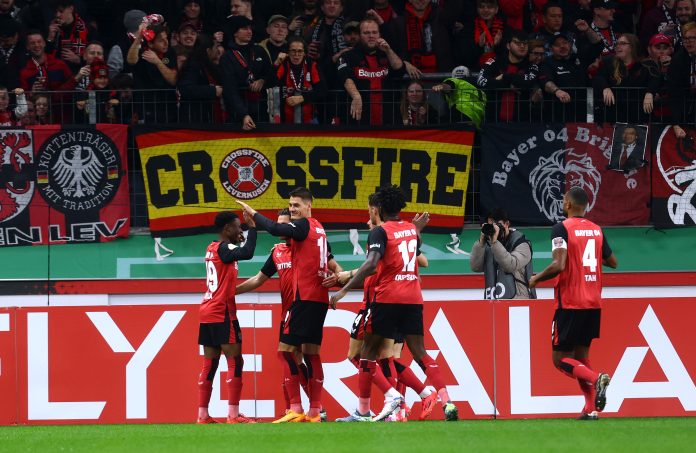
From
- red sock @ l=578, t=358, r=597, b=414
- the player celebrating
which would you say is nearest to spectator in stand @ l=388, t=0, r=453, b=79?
the player celebrating

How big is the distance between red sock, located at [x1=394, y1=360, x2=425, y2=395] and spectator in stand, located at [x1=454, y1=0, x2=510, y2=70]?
6514mm

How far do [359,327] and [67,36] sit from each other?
722cm

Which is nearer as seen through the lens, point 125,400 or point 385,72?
point 125,400

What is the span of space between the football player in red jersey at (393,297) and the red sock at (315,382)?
64 cm

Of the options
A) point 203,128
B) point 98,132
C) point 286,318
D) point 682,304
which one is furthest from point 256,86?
point 682,304

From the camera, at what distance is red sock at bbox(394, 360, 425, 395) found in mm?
10898

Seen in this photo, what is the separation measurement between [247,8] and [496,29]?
3358 mm

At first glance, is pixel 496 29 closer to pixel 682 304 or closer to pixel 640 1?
pixel 640 1

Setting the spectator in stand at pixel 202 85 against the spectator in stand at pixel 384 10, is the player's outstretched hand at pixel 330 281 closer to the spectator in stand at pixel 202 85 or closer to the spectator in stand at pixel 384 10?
the spectator in stand at pixel 202 85

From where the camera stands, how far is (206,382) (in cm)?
1179

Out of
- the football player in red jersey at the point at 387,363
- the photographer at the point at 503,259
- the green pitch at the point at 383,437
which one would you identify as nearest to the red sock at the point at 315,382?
the football player in red jersey at the point at 387,363

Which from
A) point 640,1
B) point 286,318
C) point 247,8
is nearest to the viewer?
point 286,318

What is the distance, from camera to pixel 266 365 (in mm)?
12477

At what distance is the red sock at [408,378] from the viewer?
35.8ft
